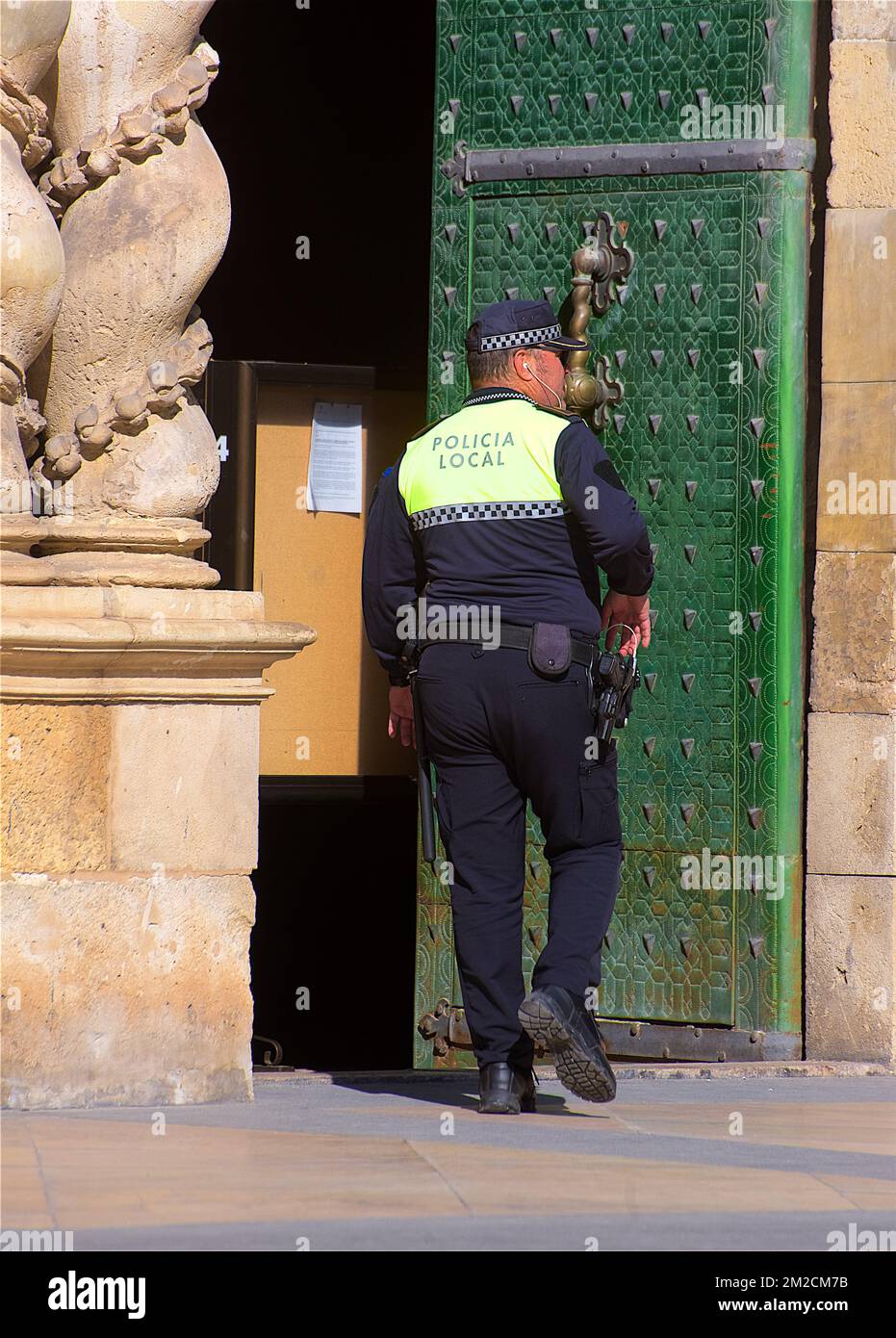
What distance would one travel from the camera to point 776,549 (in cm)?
635

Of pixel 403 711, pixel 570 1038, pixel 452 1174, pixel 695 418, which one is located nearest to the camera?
Result: pixel 452 1174

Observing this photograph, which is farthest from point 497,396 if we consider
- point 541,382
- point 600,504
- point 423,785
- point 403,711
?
point 423,785

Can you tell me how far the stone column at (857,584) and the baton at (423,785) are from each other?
1385 millimetres

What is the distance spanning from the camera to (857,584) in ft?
20.6

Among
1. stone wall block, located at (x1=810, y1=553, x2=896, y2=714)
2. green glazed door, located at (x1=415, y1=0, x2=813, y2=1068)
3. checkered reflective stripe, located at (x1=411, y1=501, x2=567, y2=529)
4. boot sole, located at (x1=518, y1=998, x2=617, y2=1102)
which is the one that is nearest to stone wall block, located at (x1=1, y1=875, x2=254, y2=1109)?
boot sole, located at (x1=518, y1=998, x2=617, y2=1102)

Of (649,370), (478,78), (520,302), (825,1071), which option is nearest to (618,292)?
(649,370)

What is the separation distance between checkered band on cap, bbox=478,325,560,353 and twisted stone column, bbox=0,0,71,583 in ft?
3.42

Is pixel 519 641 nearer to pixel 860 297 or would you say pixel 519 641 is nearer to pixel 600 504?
pixel 600 504

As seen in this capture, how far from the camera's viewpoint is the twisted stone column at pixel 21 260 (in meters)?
5.18

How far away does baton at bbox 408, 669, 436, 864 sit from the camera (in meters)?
5.23

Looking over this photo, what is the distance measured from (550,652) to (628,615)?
0.33 m

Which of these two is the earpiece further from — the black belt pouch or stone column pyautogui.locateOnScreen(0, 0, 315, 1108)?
stone column pyautogui.locateOnScreen(0, 0, 315, 1108)

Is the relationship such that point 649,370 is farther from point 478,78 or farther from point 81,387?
point 81,387

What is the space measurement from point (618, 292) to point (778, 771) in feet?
4.92
